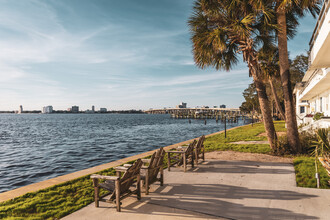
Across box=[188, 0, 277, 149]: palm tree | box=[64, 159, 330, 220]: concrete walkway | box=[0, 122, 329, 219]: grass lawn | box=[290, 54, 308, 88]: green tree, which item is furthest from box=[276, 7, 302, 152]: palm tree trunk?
box=[290, 54, 308, 88]: green tree

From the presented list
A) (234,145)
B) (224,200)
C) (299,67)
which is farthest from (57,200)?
(299,67)

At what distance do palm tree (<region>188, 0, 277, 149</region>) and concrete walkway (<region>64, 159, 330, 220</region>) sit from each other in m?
4.55

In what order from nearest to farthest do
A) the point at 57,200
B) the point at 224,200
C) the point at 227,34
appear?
the point at 224,200 → the point at 57,200 → the point at 227,34

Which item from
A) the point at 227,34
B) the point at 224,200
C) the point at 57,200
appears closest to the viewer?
the point at 224,200

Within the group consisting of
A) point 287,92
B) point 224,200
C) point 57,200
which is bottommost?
point 57,200

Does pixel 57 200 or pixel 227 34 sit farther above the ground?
pixel 227 34

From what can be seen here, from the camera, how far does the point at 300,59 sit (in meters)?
44.2

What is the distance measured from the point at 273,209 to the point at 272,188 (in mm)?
1289

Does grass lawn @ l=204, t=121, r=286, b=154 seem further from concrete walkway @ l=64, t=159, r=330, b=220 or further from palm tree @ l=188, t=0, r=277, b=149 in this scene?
concrete walkway @ l=64, t=159, r=330, b=220

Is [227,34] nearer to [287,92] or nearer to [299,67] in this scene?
[287,92]

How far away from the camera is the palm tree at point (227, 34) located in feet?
31.1

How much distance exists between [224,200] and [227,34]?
7835mm

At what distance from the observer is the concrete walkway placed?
4.09m

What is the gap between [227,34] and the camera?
33.4ft
